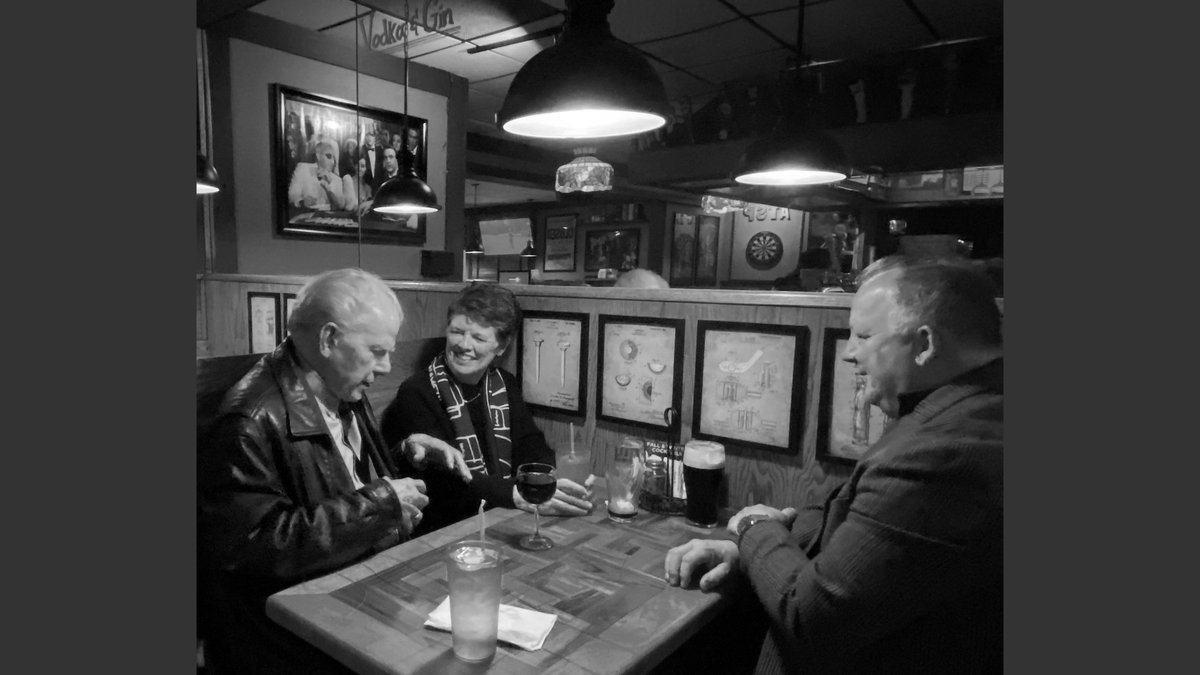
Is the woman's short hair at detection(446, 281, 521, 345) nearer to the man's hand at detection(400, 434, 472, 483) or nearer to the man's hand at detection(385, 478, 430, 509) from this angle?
the man's hand at detection(400, 434, 472, 483)

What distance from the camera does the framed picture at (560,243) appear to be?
37.0ft

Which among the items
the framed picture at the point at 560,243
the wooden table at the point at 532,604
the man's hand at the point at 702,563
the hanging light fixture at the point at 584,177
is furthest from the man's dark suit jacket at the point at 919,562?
the framed picture at the point at 560,243

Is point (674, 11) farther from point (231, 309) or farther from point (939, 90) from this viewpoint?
point (231, 309)

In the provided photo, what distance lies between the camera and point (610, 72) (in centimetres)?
131

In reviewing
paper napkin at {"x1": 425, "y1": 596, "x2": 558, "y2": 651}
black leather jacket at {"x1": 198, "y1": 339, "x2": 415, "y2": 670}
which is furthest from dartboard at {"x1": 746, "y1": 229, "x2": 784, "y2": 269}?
paper napkin at {"x1": 425, "y1": 596, "x2": 558, "y2": 651}

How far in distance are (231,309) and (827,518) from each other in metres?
3.39

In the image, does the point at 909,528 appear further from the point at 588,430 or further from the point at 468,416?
the point at 468,416

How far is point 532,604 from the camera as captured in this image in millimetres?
1241

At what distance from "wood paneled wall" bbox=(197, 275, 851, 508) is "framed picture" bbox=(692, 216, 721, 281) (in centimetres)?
734

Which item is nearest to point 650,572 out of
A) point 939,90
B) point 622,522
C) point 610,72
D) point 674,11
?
point 622,522

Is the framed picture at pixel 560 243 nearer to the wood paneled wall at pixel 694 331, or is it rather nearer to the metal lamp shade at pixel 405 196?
the metal lamp shade at pixel 405 196

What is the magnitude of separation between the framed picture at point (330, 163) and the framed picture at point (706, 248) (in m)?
5.72

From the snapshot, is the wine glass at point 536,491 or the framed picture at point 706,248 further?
the framed picture at point 706,248

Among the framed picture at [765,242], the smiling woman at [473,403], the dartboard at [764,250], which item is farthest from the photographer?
the dartboard at [764,250]
